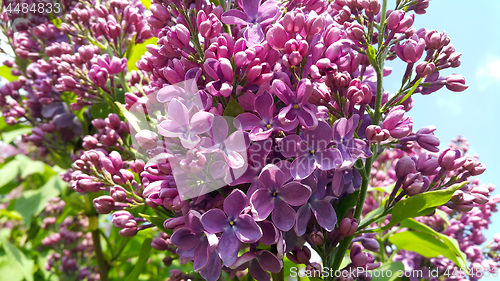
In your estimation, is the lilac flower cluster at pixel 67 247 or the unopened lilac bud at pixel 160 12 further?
the lilac flower cluster at pixel 67 247

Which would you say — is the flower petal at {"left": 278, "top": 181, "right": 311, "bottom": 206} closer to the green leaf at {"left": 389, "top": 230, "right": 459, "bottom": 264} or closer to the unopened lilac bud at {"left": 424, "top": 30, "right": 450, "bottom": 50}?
the unopened lilac bud at {"left": 424, "top": 30, "right": 450, "bottom": 50}

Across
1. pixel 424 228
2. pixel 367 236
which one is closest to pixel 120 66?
pixel 367 236

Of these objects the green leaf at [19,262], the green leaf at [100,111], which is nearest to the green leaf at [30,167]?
the green leaf at [19,262]

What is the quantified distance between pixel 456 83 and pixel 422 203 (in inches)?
10.9

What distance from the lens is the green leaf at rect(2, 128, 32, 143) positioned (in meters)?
1.71

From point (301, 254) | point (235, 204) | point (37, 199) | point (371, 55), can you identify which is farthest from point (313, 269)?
point (37, 199)

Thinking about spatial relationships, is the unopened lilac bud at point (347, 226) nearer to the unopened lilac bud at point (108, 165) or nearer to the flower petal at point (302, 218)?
the flower petal at point (302, 218)

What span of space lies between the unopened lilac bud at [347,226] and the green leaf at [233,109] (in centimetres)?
32

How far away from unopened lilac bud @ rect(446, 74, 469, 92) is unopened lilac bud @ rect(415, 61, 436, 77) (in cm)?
7

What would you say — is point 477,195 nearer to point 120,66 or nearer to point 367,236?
point 367,236

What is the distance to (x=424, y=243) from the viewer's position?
1.13 meters

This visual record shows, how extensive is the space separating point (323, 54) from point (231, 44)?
19 centimetres

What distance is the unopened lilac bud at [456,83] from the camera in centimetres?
80

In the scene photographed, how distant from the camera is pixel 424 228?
1.01 m
